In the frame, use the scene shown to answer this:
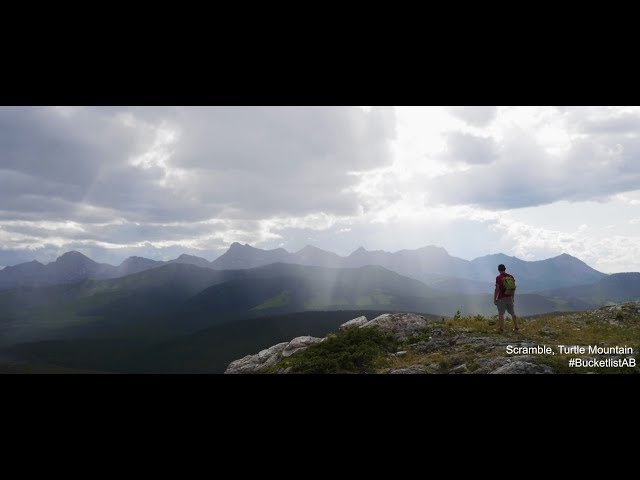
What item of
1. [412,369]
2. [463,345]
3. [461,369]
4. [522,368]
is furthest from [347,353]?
[522,368]

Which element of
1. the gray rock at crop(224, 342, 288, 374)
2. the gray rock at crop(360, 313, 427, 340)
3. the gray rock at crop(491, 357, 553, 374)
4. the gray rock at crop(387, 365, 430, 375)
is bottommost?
the gray rock at crop(224, 342, 288, 374)

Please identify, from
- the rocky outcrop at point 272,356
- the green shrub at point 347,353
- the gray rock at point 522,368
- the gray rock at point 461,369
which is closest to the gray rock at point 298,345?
the rocky outcrop at point 272,356

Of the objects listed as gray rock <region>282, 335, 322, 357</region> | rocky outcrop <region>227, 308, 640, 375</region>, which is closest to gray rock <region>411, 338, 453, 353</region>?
rocky outcrop <region>227, 308, 640, 375</region>

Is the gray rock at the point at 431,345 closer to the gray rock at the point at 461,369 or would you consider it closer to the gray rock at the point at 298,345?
the gray rock at the point at 461,369

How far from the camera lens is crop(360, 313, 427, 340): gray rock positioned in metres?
20.1

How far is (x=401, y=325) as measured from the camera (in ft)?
69.1

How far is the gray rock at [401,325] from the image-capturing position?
20.1 meters

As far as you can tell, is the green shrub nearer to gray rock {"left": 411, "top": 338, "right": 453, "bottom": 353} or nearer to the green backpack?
gray rock {"left": 411, "top": 338, "right": 453, "bottom": 353}

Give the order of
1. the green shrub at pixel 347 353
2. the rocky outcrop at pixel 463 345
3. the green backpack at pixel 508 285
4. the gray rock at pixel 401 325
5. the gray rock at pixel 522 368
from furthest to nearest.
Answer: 1. the gray rock at pixel 401 325
2. the green backpack at pixel 508 285
3. the green shrub at pixel 347 353
4. the rocky outcrop at pixel 463 345
5. the gray rock at pixel 522 368

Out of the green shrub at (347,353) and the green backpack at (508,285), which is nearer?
the green shrub at (347,353)
